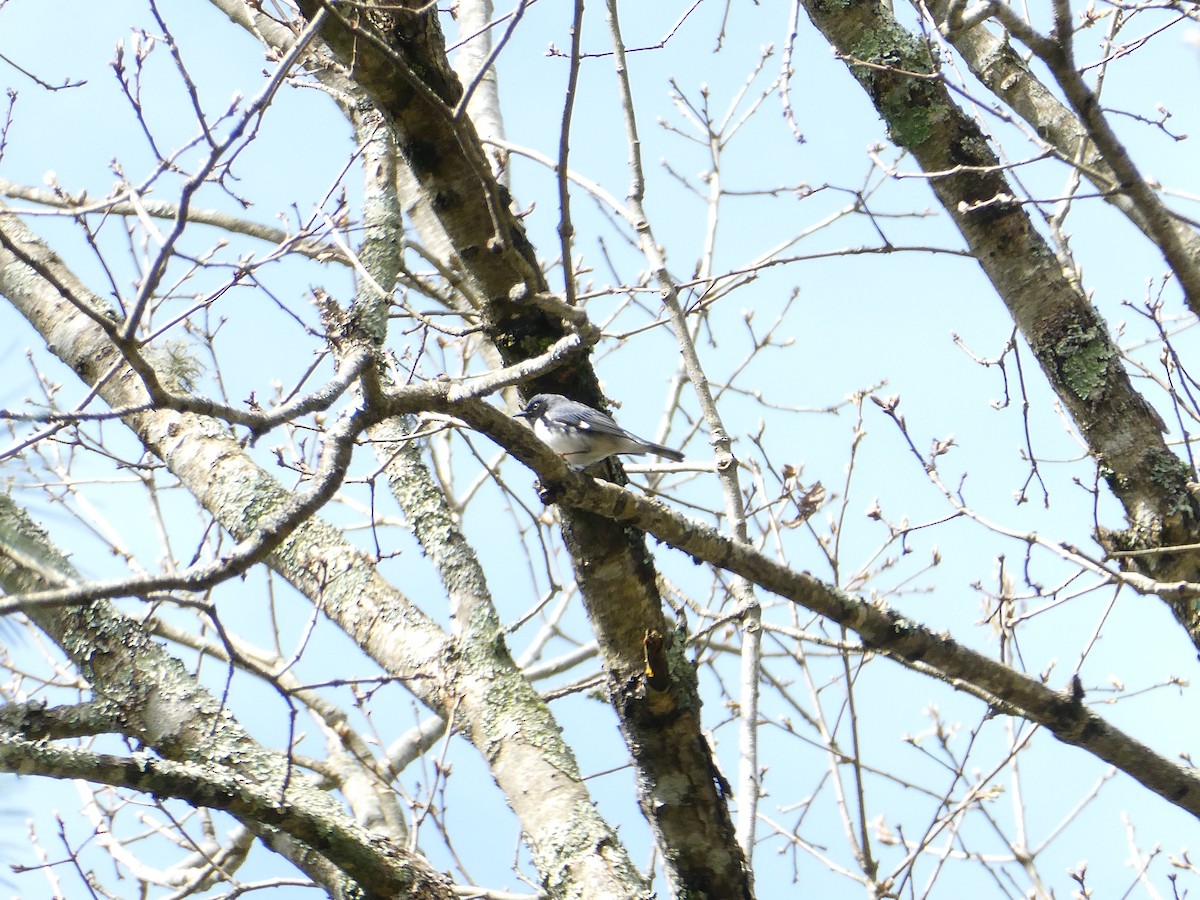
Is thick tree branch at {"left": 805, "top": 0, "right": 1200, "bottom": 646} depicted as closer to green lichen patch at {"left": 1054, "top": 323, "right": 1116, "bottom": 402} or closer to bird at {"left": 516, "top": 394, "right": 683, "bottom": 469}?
green lichen patch at {"left": 1054, "top": 323, "right": 1116, "bottom": 402}

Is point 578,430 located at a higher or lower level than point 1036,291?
higher

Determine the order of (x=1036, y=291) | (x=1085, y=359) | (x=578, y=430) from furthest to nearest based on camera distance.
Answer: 1. (x=578, y=430)
2. (x=1036, y=291)
3. (x=1085, y=359)

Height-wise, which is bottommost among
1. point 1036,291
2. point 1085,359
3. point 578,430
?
point 1085,359

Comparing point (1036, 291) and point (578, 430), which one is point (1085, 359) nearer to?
point (1036, 291)

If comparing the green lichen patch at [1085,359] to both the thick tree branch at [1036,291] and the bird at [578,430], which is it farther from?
the bird at [578,430]

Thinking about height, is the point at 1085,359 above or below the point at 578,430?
below

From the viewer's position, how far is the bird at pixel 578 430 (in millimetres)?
2967

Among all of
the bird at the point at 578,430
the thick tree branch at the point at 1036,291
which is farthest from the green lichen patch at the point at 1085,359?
the bird at the point at 578,430

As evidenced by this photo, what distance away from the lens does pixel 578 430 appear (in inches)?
131

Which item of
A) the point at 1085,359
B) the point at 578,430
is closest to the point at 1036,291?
the point at 1085,359

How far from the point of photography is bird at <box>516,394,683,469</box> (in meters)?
2.97

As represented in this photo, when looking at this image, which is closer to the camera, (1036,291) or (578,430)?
(1036,291)

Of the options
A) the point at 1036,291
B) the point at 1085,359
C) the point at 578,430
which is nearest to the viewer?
the point at 1085,359

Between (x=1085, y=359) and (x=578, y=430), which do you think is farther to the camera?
(x=578, y=430)
